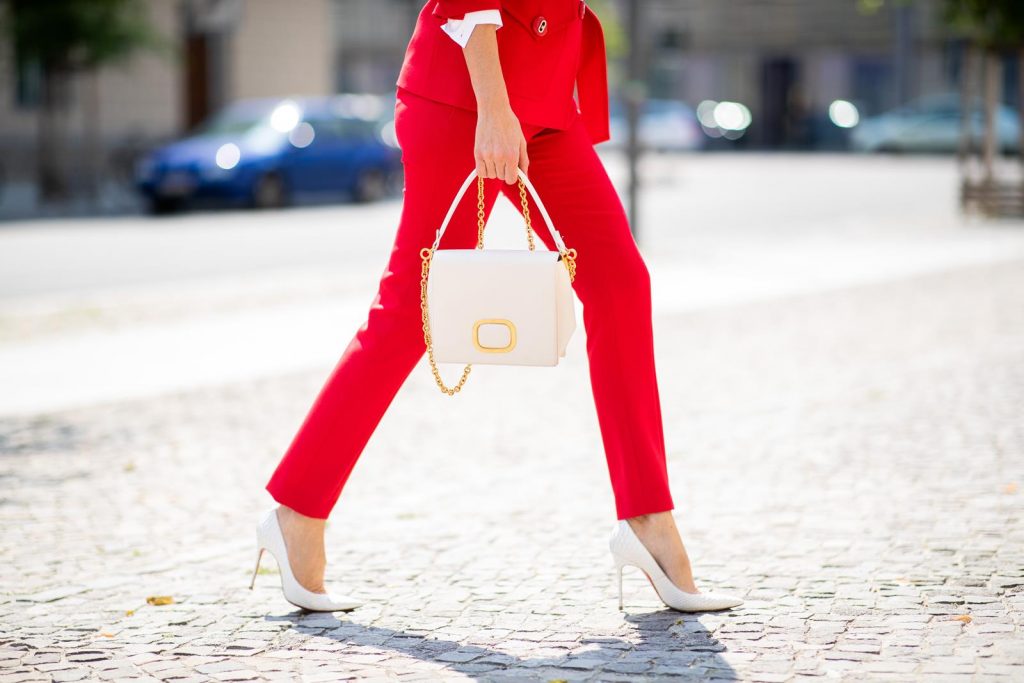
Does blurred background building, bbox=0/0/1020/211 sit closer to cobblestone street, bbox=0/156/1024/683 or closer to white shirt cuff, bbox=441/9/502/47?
cobblestone street, bbox=0/156/1024/683

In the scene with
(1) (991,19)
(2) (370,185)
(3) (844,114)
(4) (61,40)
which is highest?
(3) (844,114)

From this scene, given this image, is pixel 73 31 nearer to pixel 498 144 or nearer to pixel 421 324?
pixel 421 324

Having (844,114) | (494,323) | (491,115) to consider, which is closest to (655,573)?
(494,323)

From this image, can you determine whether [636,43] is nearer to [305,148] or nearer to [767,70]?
[305,148]

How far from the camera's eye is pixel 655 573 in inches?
140

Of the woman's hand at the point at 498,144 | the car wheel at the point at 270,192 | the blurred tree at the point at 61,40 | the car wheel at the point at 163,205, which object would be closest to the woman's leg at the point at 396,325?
the woman's hand at the point at 498,144

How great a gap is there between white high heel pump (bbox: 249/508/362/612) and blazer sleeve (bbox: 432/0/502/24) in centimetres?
118

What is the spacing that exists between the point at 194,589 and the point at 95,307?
6.93m

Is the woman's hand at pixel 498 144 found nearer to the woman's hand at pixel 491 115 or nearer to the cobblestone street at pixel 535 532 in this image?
the woman's hand at pixel 491 115

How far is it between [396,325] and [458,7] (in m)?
0.70

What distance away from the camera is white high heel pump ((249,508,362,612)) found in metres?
3.64

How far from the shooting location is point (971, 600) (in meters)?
3.61

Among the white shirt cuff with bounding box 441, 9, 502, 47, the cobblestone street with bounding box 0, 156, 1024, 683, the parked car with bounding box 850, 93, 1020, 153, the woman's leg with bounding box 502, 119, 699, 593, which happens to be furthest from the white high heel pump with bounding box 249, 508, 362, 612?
the parked car with bounding box 850, 93, 1020, 153

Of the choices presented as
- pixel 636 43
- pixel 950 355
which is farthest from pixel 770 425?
pixel 636 43
